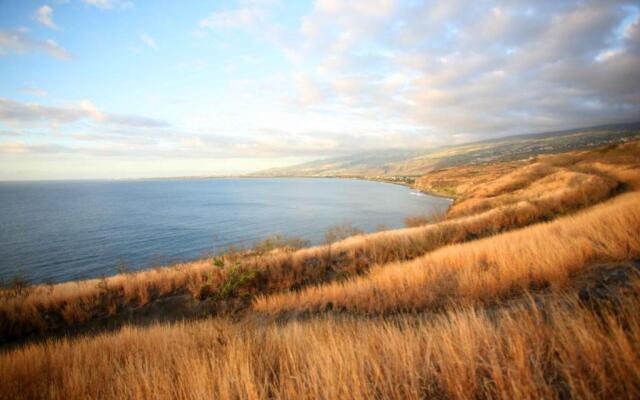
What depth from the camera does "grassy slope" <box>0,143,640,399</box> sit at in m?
2.07

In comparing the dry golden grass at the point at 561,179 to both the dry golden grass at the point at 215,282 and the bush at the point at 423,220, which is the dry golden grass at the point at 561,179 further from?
the dry golden grass at the point at 215,282

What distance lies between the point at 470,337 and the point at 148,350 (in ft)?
14.5

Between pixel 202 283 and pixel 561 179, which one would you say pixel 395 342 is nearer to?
pixel 202 283

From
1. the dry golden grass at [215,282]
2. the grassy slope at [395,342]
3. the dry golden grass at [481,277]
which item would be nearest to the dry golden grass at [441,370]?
the grassy slope at [395,342]

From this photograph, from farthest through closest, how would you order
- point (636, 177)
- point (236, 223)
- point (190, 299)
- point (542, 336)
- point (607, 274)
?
point (236, 223) < point (636, 177) < point (190, 299) < point (607, 274) < point (542, 336)

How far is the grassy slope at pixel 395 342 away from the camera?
207 cm

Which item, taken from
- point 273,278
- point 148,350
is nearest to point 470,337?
point 148,350

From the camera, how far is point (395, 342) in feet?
8.75

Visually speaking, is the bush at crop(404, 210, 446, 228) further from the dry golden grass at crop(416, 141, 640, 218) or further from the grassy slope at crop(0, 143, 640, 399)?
the grassy slope at crop(0, 143, 640, 399)

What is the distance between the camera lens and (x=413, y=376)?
219 centimetres

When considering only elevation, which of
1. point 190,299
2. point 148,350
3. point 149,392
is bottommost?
point 190,299

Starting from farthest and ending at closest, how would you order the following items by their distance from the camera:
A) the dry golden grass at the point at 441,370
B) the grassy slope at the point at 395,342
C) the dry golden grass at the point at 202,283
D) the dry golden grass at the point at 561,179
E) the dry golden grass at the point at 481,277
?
the dry golden grass at the point at 561,179, the dry golden grass at the point at 202,283, the dry golden grass at the point at 481,277, the grassy slope at the point at 395,342, the dry golden grass at the point at 441,370

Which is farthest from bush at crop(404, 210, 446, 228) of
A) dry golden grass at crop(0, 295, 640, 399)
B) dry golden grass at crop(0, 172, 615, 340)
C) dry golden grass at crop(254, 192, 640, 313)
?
dry golden grass at crop(0, 295, 640, 399)

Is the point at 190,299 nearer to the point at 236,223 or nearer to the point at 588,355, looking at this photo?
the point at 588,355
